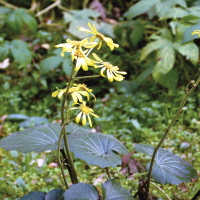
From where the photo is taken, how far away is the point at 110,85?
2896mm

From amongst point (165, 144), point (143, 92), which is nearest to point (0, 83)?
point (143, 92)

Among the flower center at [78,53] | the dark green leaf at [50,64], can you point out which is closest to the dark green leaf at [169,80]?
the dark green leaf at [50,64]

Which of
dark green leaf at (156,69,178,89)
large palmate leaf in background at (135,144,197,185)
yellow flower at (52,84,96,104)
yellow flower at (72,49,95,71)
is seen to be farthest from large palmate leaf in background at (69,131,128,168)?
dark green leaf at (156,69,178,89)

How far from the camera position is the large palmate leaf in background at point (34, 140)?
3.50 feet

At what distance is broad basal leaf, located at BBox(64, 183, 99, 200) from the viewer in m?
0.95

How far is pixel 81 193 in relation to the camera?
0.97 metres

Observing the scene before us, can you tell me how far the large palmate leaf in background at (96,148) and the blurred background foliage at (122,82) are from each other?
42 cm

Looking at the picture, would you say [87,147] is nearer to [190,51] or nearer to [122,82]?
[190,51]

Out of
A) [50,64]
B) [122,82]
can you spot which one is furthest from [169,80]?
[50,64]

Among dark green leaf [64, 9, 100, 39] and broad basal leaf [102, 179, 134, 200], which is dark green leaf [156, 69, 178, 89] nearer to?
dark green leaf [64, 9, 100, 39]

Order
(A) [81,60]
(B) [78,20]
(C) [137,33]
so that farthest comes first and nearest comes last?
1. (B) [78,20]
2. (C) [137,33]
3. (A) [81,60]

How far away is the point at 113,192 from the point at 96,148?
197 mm

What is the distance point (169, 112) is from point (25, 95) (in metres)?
1.43

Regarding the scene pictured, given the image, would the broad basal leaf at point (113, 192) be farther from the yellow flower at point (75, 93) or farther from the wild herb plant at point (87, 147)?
the yellow flower at point (75, 93)
